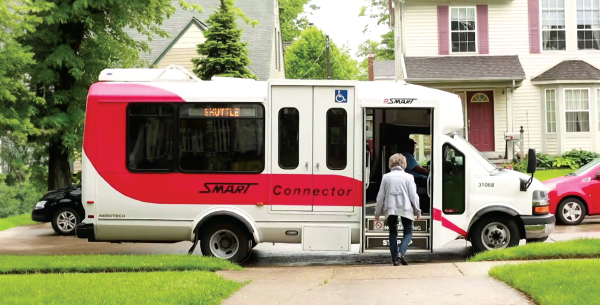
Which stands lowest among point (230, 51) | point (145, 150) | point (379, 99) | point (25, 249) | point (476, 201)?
point (25, 249)

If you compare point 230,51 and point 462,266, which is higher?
point 230,51

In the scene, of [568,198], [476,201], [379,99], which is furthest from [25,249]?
[568,198]

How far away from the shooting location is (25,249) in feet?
49.1

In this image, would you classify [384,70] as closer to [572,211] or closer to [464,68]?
[464,68]

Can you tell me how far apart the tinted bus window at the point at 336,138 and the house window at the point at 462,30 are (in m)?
17.9

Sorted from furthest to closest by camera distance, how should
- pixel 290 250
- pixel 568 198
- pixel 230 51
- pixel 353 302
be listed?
pixel 230 51 → pixel 568 198 → pixel 290 250 → pixel 353 302

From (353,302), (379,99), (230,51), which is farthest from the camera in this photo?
(230,51)

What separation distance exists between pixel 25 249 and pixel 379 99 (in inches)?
320

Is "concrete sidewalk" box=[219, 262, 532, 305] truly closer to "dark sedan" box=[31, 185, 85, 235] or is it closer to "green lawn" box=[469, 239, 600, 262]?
"green lawn" box=[469, 239, 600, 262]

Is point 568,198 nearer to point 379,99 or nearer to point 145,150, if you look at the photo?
point 379,99

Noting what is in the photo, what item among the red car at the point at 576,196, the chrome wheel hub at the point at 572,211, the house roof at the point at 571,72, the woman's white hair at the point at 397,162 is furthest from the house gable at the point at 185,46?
the woman's white hair at the point at 397,162

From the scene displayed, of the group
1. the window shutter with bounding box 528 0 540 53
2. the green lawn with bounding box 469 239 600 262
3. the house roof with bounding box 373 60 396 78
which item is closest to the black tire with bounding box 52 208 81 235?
the green lawn with bounding box 469 239 600 262

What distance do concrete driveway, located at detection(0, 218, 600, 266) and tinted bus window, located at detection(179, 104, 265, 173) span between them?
71.8 inches

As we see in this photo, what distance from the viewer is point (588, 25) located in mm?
28578
